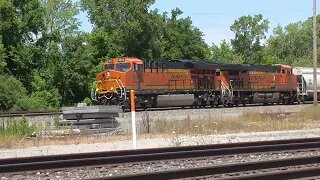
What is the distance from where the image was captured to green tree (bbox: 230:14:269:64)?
332ft

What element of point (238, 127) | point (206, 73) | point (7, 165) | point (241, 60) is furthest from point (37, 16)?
point (241, 60)

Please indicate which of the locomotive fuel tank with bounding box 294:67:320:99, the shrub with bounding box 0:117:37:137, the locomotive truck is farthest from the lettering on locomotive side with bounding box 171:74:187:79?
the shrub with bounding box 0:117:37:137

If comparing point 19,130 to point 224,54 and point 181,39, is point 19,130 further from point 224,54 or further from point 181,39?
point 224,54

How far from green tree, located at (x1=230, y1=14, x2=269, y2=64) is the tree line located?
3538 cm

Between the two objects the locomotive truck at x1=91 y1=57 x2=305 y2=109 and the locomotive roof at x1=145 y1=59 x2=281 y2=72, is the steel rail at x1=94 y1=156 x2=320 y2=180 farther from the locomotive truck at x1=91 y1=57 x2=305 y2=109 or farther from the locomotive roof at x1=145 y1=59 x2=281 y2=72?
the locomotive roof at x1=145 y1=59 x2=281 y2=72

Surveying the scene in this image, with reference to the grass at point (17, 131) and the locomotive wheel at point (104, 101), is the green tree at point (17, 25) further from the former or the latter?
the grass at point (17, 131)

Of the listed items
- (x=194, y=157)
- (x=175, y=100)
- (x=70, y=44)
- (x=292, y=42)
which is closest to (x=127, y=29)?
(x=70, y=44)

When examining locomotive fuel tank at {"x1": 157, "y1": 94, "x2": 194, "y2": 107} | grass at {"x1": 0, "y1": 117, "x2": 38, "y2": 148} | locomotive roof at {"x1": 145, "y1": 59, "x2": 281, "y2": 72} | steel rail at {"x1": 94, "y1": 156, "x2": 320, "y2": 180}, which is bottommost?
steel rail at {"x1": 94, "y1": 156, "x2": 320, "y2": 180}

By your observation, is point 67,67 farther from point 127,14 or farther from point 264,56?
point 264,56

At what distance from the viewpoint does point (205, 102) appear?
36.1m

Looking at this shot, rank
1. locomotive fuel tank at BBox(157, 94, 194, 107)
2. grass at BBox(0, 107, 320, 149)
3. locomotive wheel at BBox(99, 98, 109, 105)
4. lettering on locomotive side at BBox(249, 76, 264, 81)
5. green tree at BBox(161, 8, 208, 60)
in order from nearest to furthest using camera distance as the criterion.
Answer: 1. grass at BBox(0, 107, 320, 149)
2. locomotive wheel at BBox(99, 98, 109, 105)
3. locomotive fuel tank at BBox(157, 94, 194, 107)
4. lettering on locomotive side at BBox(249, 76, 264, 81)
5. green tree at BBox(161, 8, 208, 60)

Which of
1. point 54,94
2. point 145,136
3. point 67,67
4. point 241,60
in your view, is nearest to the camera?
point 145,136

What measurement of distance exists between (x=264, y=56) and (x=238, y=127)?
74286 millimetres

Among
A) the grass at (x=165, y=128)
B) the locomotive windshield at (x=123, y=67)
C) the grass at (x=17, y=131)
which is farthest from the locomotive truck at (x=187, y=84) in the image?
the grass at (x=17, y=131)
